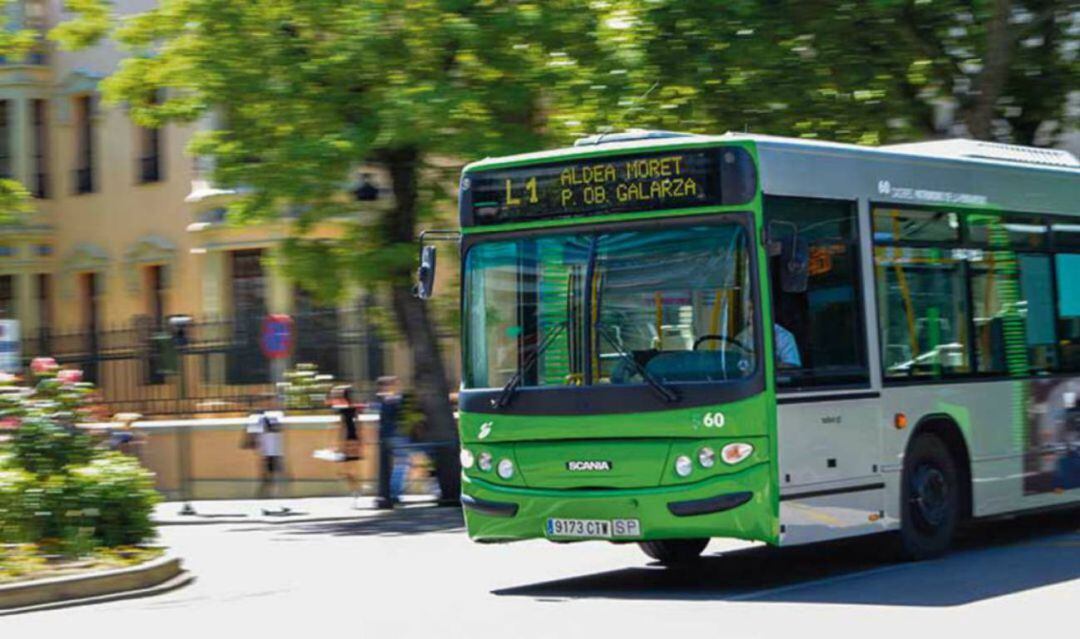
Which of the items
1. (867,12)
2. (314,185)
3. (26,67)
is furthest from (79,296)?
(867,12)

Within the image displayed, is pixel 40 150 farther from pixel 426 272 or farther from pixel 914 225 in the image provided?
pixel 914 225

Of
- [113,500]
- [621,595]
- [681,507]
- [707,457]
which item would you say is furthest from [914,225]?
[113,500]

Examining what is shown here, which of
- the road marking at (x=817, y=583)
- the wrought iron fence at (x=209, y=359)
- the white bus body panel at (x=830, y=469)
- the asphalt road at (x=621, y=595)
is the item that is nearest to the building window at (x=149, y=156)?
the wrought iron fence at (x=209, y=359)

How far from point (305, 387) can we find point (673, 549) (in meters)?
15.7

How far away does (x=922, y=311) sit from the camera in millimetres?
14680

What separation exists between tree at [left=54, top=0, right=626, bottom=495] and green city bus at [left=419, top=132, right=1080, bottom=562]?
960 centimetres

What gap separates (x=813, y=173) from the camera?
13680 mm

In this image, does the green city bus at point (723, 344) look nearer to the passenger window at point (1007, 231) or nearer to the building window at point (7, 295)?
the passenger window at point (1007, 231)

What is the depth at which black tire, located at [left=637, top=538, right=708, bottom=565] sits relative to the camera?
1520 centimetres

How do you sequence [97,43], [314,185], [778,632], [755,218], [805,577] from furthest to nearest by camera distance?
[97,43] < [314,185] < [805,577] < [755,218] < [778,632]

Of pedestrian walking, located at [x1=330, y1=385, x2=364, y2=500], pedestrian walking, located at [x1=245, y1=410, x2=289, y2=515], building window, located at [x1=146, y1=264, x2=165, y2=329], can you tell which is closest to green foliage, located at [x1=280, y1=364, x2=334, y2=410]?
pedestrian walking, located at [x1=245, y1=410, x2=289, y2=515]

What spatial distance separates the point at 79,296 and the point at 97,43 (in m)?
17.0

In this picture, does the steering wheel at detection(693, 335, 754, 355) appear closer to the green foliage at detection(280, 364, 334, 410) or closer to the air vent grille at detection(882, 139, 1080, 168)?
the air vent grille at detection(882, 139, 1080, 168)

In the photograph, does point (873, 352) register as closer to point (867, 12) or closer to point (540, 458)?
point (540, 458)
